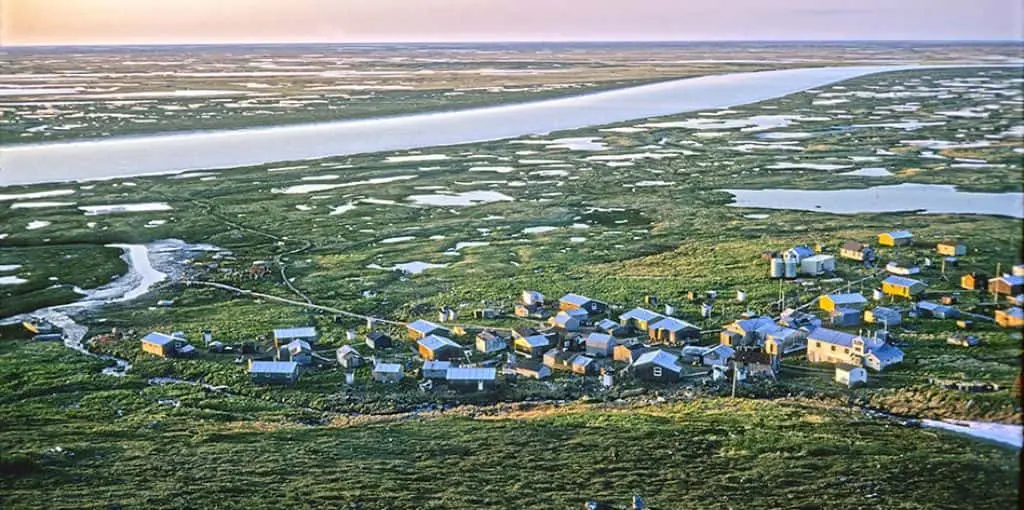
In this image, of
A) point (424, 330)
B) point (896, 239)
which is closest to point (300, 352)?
→ point (424, 330)

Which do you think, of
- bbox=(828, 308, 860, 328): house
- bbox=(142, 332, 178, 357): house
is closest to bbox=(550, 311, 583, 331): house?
bbox=(828, 308, 860, 328): house

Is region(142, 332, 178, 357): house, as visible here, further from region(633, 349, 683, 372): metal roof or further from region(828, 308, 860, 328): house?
region(828, 308, 860, 328): house

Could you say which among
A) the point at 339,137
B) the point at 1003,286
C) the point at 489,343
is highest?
the point at 339,137

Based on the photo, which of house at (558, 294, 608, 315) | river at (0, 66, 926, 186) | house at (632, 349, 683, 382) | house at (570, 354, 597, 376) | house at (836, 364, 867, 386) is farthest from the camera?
river at (0, 66, 926, 186)

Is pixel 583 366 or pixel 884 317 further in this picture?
pixel 884 317

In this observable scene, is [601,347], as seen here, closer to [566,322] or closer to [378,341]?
[566,322]

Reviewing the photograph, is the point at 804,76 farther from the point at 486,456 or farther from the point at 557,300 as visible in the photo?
the point at 486,456

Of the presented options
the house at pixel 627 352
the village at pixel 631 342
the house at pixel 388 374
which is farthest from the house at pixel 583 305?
the house at pixel 388 374
